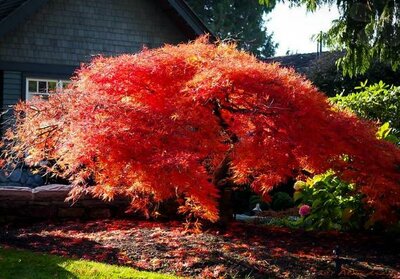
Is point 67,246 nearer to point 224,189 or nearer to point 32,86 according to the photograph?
point 224,189

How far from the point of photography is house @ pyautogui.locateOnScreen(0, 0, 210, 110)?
13.1m

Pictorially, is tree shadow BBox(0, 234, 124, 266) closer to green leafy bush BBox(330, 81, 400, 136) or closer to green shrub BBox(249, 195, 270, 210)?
green leafy bush BBox(330, 81, 400, 136)

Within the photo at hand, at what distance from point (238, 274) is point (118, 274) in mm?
1179

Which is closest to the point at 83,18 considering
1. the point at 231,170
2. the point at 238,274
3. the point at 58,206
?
the point at 58,206

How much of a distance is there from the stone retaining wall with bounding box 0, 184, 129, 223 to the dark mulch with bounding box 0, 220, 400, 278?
0.42 metres

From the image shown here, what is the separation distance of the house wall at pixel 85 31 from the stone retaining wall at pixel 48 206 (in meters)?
5.15

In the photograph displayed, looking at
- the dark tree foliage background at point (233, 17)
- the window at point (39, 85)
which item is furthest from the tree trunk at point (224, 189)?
the dark tree foliage background at point (233, 17)

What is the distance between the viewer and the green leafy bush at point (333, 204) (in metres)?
8.14

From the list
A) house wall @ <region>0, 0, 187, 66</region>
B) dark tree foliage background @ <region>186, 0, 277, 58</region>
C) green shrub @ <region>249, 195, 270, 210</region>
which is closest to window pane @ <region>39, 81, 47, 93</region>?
house wall @ <region>0, 0, 187, 66</region>

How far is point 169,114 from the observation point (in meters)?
5.84

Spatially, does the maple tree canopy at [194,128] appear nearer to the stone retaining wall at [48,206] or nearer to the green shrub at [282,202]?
the stone retaining wall at [48,206]

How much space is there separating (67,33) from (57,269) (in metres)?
9.06

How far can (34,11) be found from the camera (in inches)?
520

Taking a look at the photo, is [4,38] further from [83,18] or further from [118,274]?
[118,274]
